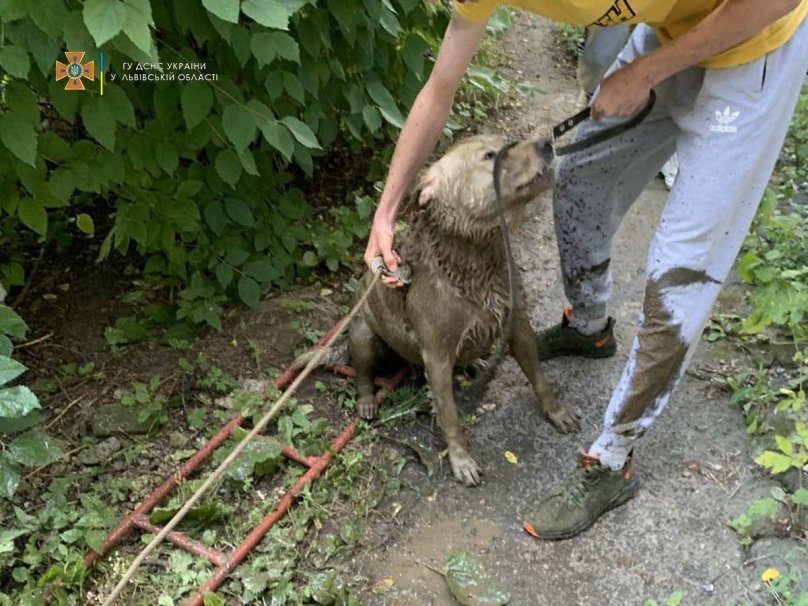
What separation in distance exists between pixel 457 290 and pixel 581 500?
0.99 m

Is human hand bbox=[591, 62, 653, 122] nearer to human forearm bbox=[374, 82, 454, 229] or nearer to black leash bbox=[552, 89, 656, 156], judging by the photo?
black leash bbox=[552, 89, 656, 156]

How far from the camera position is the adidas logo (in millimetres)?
2367

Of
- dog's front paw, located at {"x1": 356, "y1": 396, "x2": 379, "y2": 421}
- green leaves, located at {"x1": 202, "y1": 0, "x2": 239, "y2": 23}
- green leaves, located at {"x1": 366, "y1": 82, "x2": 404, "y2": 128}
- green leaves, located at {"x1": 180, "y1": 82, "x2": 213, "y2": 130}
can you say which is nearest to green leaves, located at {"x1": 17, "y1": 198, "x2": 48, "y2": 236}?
green leaves, located at {"x1": 180, "y1": 82, "x2": 213, "y2": 130}

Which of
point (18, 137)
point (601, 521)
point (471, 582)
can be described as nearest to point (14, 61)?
point (18, 137)

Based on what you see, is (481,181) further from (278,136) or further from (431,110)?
(278,136)

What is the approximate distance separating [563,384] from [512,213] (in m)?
1.12

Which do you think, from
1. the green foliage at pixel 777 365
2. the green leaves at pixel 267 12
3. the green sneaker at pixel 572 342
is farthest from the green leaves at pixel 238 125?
the green foliage at pixel 777 365

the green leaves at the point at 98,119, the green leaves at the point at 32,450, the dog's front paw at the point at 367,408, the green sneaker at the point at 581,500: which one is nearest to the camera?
the green leaves at the point at 32,450

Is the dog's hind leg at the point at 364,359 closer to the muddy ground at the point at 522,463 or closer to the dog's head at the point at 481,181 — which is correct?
the muddy ground at the point at 522,463

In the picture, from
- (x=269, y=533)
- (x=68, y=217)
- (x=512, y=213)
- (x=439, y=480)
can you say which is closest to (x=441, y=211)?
(x=512, y=213)

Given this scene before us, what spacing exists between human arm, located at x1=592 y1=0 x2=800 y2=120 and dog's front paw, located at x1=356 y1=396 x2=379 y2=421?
1665 millimetres

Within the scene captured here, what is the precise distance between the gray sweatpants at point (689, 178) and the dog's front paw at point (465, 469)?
53 centimetres

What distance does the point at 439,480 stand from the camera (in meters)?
3.25

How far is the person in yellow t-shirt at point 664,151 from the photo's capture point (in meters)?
2.29
